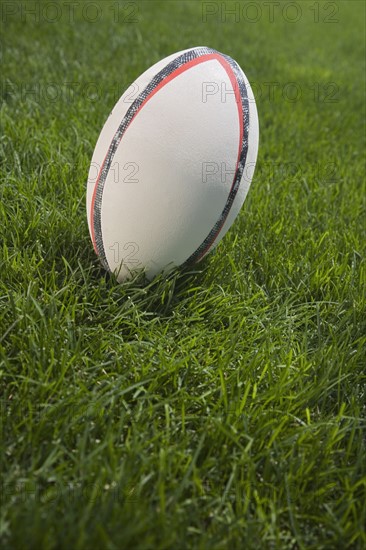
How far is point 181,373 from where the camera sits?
1.79m

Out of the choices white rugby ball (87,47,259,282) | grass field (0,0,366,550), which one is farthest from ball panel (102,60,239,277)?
grass field (0,0,366,550)

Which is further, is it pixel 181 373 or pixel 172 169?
pixel 172 169

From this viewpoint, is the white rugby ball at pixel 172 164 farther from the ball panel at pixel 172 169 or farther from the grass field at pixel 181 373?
the grass field at pixel 181 373

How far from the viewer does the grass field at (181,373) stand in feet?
4.57

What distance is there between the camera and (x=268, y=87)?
4805mm

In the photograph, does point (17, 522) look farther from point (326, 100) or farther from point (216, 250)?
point (326, 100)

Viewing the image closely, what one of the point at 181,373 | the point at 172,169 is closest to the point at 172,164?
the point at 172,169

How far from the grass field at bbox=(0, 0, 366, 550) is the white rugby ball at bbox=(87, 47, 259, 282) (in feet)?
0.50

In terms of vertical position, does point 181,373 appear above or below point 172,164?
below

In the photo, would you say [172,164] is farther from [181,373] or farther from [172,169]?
[181,373]

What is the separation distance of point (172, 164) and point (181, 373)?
682 mm

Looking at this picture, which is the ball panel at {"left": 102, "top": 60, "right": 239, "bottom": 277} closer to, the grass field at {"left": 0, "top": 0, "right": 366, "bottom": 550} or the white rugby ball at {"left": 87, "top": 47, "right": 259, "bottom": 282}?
the white rugby ball at {"left": 87, "top": 47, "right": 259, "bottom": 282}

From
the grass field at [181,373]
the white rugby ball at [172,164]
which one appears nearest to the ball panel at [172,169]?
the white rugby ball at [172,164]

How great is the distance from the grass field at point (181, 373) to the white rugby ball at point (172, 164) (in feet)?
0.50
